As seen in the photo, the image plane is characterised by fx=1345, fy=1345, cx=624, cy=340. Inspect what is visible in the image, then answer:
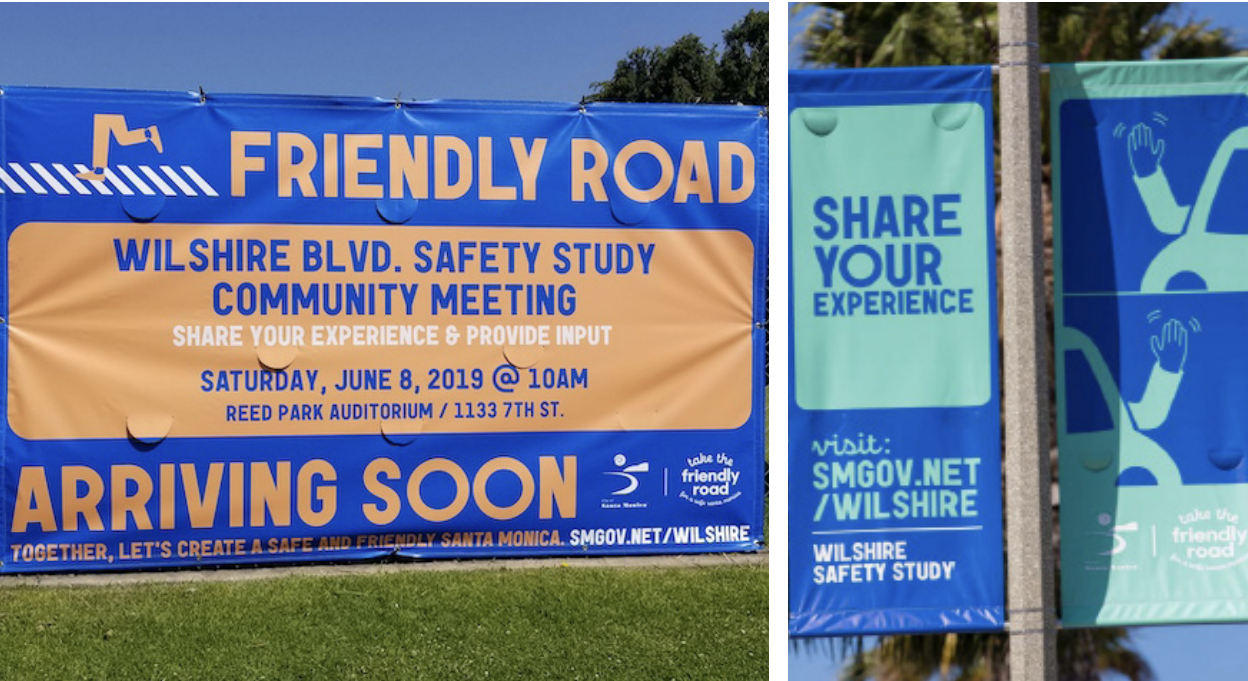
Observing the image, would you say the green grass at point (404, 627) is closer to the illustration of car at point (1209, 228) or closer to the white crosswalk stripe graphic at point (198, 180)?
the white crosswalk stripe graphic at point (198, 180)

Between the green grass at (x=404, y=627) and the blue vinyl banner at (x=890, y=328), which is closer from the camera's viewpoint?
the blue vinyl banner at (x=890, y=328)

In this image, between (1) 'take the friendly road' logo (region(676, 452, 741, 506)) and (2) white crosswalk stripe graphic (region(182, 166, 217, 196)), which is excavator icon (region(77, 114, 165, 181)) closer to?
(2) white crosswalk stripe graphic (region(182, 166, 217, 196))

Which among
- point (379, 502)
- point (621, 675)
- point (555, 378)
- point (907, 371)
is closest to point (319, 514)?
point (379, 502)

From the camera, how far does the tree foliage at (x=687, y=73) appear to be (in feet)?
56.0

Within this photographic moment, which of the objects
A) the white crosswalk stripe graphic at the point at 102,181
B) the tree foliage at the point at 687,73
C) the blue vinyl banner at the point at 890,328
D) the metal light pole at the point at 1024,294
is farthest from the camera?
the tree foliage at the point at 687,73

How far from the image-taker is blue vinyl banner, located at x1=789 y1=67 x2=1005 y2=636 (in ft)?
14.4

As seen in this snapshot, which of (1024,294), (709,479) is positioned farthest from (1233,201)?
(709,479)

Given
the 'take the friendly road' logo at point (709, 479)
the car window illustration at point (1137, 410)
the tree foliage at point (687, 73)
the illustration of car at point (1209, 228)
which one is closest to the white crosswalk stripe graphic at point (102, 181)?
the 'take the friendly road' logo at point (709, 479)

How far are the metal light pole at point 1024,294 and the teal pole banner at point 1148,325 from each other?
238 millimetres

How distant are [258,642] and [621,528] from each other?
1.71 m

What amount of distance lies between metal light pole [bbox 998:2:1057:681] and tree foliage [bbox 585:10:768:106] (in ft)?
40.5

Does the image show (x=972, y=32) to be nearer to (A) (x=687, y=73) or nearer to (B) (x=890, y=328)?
(B) (x=890, y=328)

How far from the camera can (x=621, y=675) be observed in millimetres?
4949

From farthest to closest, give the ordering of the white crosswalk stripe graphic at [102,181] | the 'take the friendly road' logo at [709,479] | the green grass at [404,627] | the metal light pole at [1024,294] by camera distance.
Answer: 1. the 'take the friendly road' logo at [709,479]
2. the white crosswalk stripe graphic at [102,181]
3. the green grass at [404,627]
4. the metal light pole at [1024,294]
